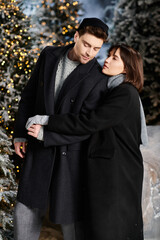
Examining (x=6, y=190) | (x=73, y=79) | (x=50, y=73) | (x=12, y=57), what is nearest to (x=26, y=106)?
(x=50, y=73)

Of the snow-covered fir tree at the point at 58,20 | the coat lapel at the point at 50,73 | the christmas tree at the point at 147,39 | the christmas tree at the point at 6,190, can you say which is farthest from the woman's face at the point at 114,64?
the snow-covered fir tree at the point at 58,20

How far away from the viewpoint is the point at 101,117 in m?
1.54

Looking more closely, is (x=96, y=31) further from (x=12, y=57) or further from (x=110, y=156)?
(x=12, y=57)

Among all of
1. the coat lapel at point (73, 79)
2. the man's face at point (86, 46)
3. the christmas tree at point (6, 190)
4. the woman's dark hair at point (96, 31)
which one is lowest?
the christmas tree at point (6, 190)

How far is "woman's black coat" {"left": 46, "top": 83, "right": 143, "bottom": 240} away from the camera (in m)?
1.55

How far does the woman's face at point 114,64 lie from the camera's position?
5.47 ft

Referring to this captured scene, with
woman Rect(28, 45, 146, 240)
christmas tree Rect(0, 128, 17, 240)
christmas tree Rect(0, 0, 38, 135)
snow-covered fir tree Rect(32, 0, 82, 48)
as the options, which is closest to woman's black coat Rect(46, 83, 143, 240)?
woman Rect(28, 45, 146, 240)

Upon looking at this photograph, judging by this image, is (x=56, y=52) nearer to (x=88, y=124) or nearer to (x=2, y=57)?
(x=88, y=124)

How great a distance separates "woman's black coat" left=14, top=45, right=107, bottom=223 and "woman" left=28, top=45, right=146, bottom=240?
0.28 feet

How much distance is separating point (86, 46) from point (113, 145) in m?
0.64

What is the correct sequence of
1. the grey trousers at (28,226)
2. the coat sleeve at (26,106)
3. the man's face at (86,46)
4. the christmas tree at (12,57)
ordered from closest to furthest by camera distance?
1. the man's face at (86,46)
2. the grey trousers at (28,226)
3. the coat sleeve at (26,106)
4. the christmas tree at (12,57)

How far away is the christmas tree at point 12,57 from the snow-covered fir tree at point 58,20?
2.78 meters

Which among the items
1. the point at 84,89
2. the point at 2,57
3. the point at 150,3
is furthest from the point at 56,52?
the point at 150,3

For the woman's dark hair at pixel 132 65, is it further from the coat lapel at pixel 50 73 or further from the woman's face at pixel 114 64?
the coat lapel at pixel 50 73
